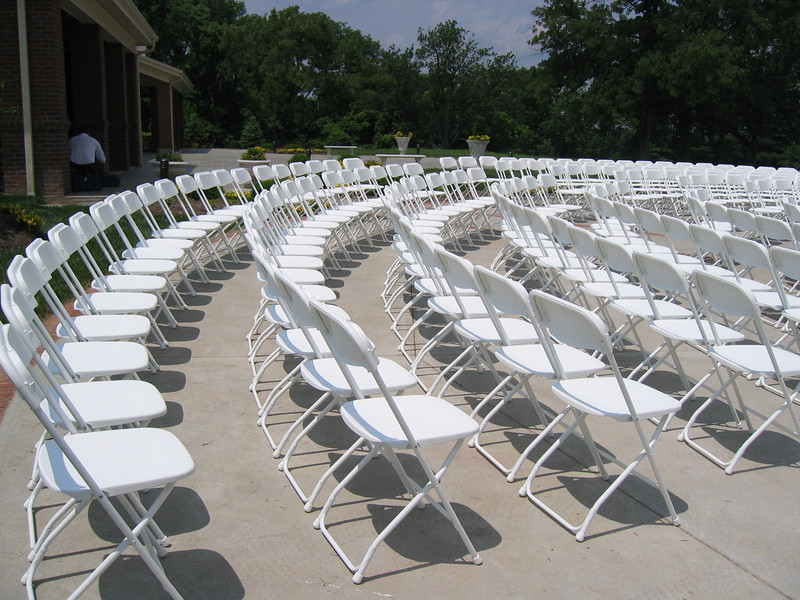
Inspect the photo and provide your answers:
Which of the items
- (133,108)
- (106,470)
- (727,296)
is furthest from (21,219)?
(133,108)

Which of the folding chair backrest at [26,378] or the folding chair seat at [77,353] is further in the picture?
the folding chair seat at [77,353]

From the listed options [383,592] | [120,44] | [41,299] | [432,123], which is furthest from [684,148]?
[383,592]

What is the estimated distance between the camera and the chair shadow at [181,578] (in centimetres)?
248

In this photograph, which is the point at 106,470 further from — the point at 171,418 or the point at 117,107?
the point at 117,107

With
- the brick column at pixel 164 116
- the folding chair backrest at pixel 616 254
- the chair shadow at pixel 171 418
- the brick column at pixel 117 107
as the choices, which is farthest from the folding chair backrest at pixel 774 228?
the brick column at pixel 164 116

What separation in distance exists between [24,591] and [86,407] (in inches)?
27.0

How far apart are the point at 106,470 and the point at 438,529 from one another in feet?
4.28

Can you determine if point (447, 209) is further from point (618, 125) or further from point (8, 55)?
point (618, 125)

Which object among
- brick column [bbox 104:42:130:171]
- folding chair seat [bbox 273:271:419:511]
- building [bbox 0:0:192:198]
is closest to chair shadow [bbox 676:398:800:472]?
folding chair seat [bbox 273:271:419:511]

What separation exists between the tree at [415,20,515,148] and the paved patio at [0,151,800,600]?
35.9 meters

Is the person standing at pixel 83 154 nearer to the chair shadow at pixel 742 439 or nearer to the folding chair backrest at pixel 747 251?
the folding chair backrest at pixel 747 251

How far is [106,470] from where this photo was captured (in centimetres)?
237

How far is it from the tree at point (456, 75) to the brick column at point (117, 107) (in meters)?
23.2

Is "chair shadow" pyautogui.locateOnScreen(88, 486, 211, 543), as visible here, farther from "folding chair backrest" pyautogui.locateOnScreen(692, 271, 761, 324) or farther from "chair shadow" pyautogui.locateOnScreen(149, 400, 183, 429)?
"folding chair backrest" pyautogui.locateOnScreen(692, 271, 761, 324)
